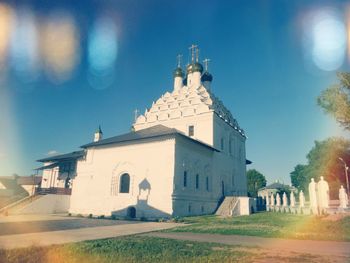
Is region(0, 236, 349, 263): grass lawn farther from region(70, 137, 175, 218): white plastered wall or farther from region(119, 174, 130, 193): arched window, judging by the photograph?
region(119, 174, 130, 193): arched window

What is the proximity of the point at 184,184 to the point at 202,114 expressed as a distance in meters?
8.38

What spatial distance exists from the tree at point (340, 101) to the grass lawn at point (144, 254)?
17.8 m

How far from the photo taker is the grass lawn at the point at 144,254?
5.87 meters

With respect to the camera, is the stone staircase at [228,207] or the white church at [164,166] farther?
the stone staircase at [228,207]

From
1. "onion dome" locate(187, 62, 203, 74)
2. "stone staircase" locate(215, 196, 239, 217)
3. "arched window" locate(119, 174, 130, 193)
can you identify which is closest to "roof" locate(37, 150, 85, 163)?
"arched window" locate(119, 174, 130, 193)

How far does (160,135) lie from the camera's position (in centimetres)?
2038

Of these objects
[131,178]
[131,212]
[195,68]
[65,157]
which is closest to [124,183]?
[131,178]

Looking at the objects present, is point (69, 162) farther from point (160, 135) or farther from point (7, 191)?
point (7, 191)

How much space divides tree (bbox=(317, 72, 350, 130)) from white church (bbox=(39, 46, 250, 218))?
997 centimetres

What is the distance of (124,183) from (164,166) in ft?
13.3

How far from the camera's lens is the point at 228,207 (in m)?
24.9

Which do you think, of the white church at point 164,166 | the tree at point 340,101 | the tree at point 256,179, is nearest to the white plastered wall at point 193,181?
the white church at point 164,166

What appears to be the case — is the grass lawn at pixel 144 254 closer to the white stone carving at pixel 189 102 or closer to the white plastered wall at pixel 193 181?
the white plastered wall at pixel 193 181

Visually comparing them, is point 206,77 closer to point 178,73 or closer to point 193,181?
point 178,73
